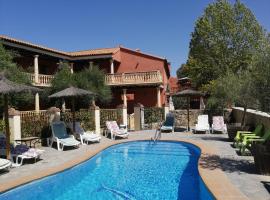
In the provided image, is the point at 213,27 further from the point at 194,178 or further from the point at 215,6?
the point at 194,178

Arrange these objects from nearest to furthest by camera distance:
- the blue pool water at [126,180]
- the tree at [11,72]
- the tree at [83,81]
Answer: the blue pool water at [126,180] → the tree at [11,72] → the tree at [83,81]

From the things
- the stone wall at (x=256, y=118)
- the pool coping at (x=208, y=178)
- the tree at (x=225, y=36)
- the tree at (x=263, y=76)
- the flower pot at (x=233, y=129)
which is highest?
the tree at (x=225, y=36)

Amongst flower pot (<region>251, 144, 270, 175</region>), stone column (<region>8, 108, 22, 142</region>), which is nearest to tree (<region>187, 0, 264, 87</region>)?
stone column (<region>8, 108, 22, 142</region>)

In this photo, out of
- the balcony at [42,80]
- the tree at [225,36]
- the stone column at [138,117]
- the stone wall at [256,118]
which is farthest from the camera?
the tree at [225,36]

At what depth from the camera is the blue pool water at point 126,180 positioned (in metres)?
7.68

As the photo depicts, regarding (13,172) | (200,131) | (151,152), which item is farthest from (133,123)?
(13,172)

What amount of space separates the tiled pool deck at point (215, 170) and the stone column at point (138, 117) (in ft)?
23.6

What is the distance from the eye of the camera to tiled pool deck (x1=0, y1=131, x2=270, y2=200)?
6216 mm

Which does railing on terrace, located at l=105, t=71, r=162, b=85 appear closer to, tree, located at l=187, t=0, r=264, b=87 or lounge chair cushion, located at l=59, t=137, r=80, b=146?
tree, located at l=187, t=0, r=264, b=87

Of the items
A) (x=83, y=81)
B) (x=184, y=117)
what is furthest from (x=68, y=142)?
(x=184, y=117)

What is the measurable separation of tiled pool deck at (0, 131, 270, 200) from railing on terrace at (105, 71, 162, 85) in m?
12.0

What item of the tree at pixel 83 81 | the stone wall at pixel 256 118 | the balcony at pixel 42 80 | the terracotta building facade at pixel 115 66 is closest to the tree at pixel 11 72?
the tree at pixel 83 81

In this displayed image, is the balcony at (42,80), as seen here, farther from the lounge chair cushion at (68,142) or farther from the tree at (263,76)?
the tree at (263,76)

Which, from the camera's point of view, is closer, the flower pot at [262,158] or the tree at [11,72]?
the flower pot at [262,158]
